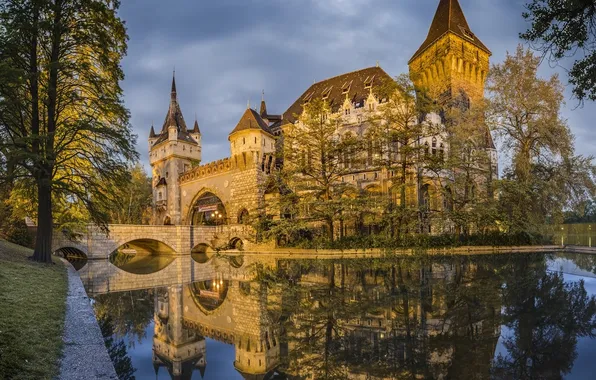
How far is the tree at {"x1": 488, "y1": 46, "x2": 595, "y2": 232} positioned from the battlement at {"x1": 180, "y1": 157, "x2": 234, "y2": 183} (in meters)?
22.8

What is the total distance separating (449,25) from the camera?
35156 mm

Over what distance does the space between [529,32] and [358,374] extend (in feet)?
32.2

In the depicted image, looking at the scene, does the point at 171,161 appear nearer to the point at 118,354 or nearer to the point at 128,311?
the point at 128,311

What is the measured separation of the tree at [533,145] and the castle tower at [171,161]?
32.2m

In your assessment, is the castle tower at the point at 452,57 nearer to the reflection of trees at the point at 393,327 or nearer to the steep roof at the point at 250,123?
the steep roof at the point at 250,123

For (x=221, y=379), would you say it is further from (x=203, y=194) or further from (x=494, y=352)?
(x=203, y=194)

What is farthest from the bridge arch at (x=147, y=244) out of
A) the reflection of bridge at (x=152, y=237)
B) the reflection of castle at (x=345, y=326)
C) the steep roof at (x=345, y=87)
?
the reflection of castle at (x=345, y=326)

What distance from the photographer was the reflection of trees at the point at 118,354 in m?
4.25

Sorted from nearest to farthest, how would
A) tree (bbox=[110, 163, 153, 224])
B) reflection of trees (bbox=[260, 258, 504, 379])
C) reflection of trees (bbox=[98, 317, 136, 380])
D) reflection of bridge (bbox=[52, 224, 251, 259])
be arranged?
reflection of trees (bbox=[260, 258, 504, 379]), reflection of trees (bbox=[98, 317, 136, 380]), reflection of bridge (bbox=[52, 224, 251, 259]), tree (bbox=[110, 163, 153, 224])

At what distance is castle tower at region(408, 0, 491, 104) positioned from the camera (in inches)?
1362

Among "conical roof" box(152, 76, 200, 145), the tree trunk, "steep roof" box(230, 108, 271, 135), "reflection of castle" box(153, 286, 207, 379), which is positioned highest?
"conical roof" box(152, 76, 200, 145)

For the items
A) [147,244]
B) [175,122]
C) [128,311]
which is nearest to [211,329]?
[128,311]

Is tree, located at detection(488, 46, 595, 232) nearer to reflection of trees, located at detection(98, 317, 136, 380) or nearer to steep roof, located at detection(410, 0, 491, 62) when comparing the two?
steep roof, located at detection(410, 0, 491, 62)

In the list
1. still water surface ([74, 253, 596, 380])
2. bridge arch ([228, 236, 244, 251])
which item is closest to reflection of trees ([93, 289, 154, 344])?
still water surface ([74, 253, 596, 380])
